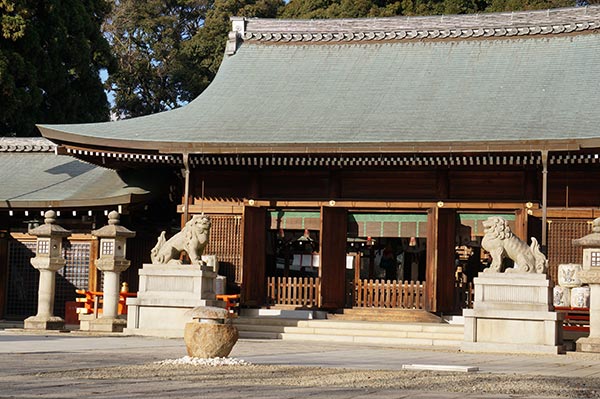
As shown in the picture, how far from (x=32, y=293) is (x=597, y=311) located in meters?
14.2

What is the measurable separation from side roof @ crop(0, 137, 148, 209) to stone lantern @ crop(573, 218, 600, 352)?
34.2 feet

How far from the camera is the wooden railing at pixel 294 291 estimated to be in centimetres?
2528

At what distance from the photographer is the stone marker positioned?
14.3m

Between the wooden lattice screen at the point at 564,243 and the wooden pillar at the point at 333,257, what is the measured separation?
4.62 metres

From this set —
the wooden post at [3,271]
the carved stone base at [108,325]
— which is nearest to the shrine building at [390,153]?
the carved stone base at [108,325]

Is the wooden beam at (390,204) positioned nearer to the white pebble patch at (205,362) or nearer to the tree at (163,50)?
the white pebble patch at (205,362)

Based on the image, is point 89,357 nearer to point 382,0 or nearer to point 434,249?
point 434,249

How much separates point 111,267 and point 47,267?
4.85ft

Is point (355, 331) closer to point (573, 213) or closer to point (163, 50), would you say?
→ point (573, 213)

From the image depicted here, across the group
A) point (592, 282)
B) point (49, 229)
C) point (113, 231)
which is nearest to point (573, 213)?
point (592, 282)

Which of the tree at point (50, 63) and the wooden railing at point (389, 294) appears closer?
the wooden railing at point (389, 294)

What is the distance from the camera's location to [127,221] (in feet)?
89.1

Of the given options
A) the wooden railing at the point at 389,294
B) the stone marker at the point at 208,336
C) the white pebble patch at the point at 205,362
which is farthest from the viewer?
the wooden railing at the point at 389,294

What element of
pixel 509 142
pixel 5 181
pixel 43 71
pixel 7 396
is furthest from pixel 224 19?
pixel 7 396
